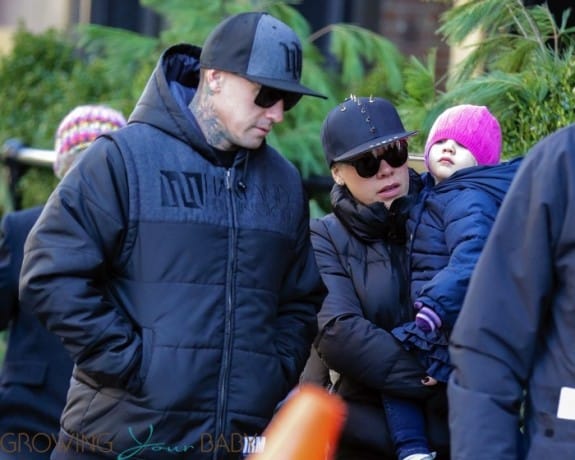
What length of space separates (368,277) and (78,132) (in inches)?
65.6

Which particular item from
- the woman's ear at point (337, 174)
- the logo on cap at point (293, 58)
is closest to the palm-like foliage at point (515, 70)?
the woman's ear at point (337, 174)

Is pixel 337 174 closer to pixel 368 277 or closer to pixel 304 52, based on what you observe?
pixel 368 277

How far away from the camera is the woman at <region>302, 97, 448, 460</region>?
14.3 ft

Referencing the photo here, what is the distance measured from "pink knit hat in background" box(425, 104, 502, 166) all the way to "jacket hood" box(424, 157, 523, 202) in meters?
0.09

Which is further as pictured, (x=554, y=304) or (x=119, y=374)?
(x=119, y=374)

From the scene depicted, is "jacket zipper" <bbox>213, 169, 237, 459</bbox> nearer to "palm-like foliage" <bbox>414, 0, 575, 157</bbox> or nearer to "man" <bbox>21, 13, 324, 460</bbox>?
"man" <bbox>21, 13, 324, 460</bbox>

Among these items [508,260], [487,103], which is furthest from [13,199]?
[508,260]

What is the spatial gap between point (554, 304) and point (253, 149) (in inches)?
51.6

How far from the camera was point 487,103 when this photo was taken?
4980 mm

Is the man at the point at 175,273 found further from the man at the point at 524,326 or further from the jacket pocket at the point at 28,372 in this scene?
the jacket pocket at the point at 28,372

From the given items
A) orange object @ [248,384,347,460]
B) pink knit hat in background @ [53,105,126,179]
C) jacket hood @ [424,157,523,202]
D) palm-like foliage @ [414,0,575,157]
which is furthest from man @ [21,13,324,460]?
pink knit hat in background @ [53,105,126,179]

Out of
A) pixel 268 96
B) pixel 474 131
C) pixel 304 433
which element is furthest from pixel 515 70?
pixel 304 433

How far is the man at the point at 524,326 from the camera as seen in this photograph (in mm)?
3195

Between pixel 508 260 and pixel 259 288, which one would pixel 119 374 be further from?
pixel 508 260
